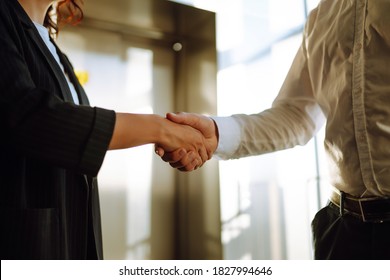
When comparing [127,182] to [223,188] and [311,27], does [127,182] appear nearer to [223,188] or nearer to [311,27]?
[223,188]

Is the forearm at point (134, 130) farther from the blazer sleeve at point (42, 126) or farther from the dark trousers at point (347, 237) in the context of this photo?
the dark trousers at point (347, 237)

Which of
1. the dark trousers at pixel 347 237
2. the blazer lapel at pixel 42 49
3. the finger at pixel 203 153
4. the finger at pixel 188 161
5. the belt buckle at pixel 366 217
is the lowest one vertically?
the dark trousers at pixel 347 237

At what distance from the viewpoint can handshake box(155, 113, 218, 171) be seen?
3.12 ft

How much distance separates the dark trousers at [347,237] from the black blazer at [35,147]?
55 centimetres

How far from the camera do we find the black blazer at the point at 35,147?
630 millimetres

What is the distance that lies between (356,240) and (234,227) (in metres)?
1.65

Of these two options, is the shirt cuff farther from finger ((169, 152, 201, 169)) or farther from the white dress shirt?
the white dress shirt

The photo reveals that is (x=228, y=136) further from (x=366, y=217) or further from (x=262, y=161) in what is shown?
(x=262, y=161)

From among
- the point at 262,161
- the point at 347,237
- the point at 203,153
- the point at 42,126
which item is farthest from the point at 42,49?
the point at 262,161

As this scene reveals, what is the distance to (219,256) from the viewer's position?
246 centimetres

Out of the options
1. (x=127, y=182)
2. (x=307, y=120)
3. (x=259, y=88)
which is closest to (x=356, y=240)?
(x=307, y=120)

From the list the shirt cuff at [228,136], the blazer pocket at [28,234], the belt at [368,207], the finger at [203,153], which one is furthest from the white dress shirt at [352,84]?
the blazer pocket at [28,234]

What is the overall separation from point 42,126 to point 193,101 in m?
2.05

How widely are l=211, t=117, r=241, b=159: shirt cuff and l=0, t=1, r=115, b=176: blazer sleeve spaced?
455 mm
